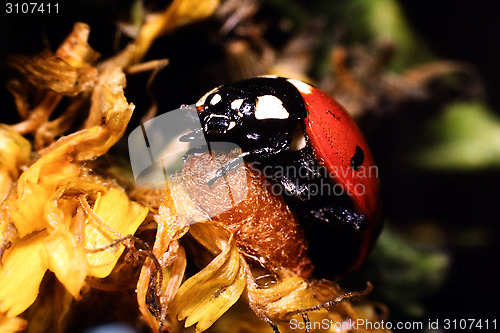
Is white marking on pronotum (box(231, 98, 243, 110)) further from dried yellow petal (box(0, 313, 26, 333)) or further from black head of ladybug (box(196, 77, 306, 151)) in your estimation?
dried yellow petal (box(0, 313, 26, 333))

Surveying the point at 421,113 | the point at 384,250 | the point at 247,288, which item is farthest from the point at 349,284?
the point at 421,113

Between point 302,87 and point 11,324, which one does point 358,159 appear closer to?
point 302,87

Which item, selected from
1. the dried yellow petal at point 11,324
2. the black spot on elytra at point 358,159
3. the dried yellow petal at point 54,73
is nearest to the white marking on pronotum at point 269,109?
the black spot on elytra at point 358,159

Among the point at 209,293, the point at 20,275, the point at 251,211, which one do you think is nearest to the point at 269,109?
the point at 251,211

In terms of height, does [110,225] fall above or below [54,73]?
below

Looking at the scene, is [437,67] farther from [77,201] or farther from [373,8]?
[77,201]

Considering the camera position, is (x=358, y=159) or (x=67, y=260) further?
(x=358, y=159)

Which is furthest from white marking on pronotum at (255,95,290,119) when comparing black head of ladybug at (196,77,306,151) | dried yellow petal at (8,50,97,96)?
dried yellow petal at (8,50,97,96)
